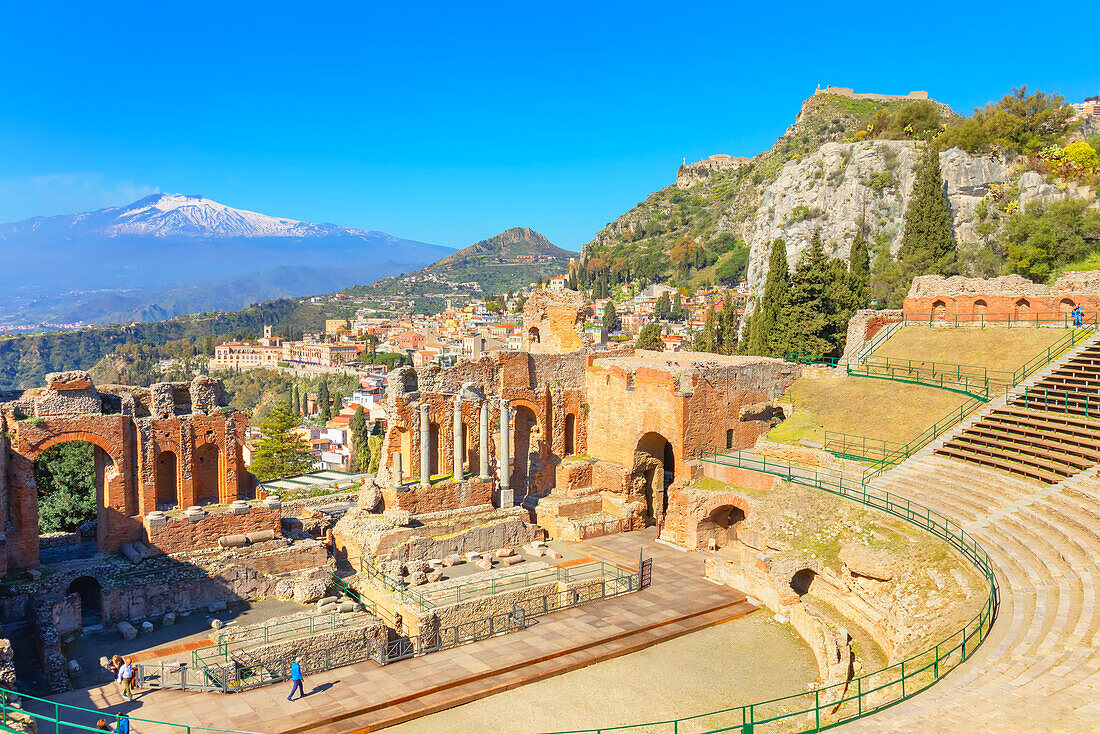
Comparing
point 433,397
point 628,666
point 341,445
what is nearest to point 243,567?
point 433,397

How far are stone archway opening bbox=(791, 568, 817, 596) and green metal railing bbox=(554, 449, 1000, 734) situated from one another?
3042 millimetres

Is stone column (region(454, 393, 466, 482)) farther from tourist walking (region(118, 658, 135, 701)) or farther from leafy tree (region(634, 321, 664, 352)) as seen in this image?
leafy tree (region(634, 321, 664, 352))

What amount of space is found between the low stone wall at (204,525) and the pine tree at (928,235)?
118 ft

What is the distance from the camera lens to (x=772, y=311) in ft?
138

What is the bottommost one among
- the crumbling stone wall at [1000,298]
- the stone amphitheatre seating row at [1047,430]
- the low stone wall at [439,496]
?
the low stone wall at [439,496]

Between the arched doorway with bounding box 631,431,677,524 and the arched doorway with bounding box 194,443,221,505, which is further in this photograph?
the arched doorway with bounding box 631,431,677,524

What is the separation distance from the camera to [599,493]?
29.8 metres

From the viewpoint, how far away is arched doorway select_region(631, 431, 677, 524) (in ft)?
98.6

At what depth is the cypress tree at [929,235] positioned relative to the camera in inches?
1734

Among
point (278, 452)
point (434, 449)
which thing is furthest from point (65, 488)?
point (278, 452)

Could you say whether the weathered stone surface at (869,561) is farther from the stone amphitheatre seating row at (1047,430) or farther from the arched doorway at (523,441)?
the arched doorway at (523,441)

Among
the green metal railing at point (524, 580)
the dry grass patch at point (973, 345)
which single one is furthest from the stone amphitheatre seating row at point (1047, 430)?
the green metal railing at point (524, 580)

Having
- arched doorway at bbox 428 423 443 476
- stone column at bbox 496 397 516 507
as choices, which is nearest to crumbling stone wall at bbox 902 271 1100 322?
stone column at bbox 496 397 516 507

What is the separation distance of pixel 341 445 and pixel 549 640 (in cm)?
7247
